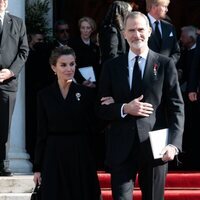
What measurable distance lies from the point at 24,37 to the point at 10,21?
0.23 m

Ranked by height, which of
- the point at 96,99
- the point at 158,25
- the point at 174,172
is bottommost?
the point at 174,172

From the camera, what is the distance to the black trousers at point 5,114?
8.98 m

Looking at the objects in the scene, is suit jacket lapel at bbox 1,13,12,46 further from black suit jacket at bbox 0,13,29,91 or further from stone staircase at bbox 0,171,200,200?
stone staircase at bbox 0,171,200,200

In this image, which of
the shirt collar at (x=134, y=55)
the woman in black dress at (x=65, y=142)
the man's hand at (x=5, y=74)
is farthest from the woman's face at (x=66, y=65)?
the man's hand at (x=5, y=74)

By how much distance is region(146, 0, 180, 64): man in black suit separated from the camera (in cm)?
912

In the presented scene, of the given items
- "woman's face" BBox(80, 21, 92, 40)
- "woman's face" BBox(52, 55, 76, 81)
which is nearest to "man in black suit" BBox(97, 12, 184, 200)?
"woman's face" BBox(52, 55, 76, 81)

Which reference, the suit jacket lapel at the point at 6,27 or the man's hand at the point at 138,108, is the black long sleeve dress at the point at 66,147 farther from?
the suit jacket lapel at the point at 6,27

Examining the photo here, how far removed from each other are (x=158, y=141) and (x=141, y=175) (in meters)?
0.37

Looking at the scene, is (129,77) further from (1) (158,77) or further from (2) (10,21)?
(2) (10,21)

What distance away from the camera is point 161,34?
925cm

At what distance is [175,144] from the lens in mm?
6578

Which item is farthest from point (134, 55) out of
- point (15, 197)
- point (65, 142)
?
point (15, 197)

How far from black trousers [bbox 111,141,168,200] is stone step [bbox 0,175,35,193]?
2.61 meters

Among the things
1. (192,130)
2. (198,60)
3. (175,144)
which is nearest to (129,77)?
(175,144)
